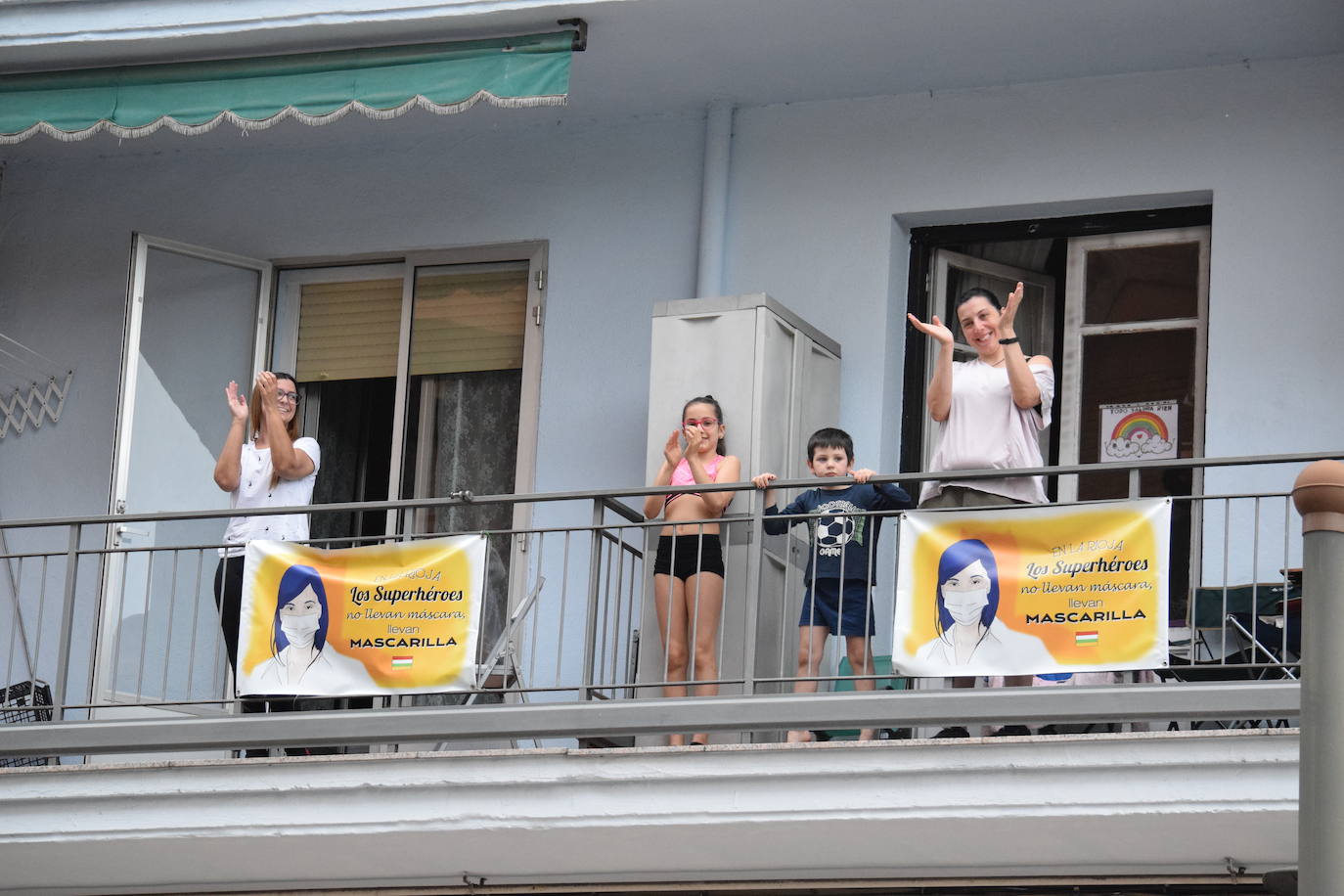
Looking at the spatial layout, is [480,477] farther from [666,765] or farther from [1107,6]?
[1107,6]

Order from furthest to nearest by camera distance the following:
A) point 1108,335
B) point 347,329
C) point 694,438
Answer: point 347,329 → point 1108,335 → point 694,438

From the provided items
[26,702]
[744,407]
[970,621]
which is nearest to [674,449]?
[744,407]

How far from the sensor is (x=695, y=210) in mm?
10016

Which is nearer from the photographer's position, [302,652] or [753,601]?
[753,601]

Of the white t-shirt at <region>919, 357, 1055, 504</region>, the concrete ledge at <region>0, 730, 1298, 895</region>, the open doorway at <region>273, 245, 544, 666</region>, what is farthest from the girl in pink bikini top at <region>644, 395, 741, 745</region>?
the open doorway at <region>273, 245, 544, 666</region>

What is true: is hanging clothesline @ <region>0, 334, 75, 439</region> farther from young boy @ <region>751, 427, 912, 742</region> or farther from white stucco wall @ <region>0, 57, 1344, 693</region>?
young boy @ <region>751, 427, 912, 742</region>

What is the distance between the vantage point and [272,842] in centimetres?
809

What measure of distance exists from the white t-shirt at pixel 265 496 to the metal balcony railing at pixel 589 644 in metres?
0.22

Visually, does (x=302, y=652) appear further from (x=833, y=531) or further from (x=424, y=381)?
(x=424, y=381)

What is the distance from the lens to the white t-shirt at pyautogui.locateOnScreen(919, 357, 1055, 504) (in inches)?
309

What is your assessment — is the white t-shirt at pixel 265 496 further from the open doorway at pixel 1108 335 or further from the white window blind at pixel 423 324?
the open doorway at pixel 1108 335

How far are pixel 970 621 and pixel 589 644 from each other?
1.59 meters

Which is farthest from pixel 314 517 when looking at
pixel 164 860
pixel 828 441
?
pixel 828 441

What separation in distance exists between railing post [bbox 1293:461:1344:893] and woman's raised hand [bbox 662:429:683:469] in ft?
17.7
